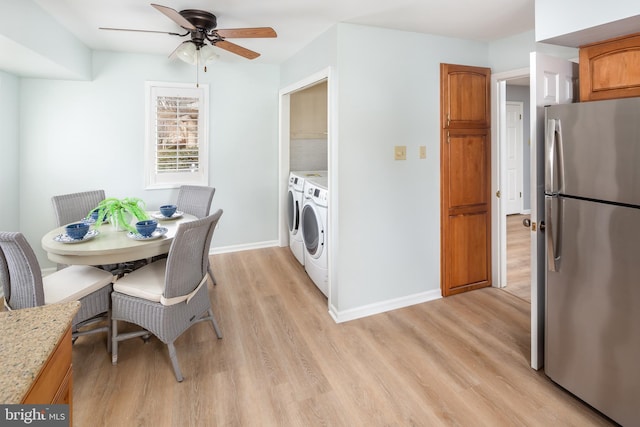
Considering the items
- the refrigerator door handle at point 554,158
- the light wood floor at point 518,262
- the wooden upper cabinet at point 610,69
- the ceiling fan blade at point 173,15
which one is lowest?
the light wood floor at point 518,262

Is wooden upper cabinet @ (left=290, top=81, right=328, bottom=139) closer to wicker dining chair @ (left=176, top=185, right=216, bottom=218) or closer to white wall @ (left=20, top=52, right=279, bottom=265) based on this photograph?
white wall @ (left=20, top=52, right=279, bottom=265)

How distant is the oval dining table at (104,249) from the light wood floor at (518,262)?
3206 millimetres

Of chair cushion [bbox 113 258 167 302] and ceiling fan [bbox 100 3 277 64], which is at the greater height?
ceiling fan [bbox 100 3 277 64]

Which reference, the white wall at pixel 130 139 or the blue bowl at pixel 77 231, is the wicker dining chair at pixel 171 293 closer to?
the blue bowl at pixel 77 231

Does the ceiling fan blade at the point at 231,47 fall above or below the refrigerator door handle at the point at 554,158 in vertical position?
above

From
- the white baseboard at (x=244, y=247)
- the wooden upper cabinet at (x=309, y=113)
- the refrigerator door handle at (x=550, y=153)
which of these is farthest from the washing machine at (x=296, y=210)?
the refrigerator door handle at (x=550, y=153)

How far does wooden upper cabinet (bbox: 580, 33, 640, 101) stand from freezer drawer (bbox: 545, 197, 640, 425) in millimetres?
659

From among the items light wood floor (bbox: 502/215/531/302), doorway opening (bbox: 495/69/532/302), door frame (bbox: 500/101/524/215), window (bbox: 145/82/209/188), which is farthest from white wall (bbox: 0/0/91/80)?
door frame (bbox: 500/101/524/215)

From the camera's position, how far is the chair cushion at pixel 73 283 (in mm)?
2111

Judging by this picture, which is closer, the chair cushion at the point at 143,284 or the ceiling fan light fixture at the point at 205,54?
the chair cushion at the point at 143,284

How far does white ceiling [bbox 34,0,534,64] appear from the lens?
8.05ft

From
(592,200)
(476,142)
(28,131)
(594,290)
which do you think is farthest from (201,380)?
(28,131)

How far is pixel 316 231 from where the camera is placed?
334 cm

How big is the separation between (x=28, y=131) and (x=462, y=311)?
15.3 ft
